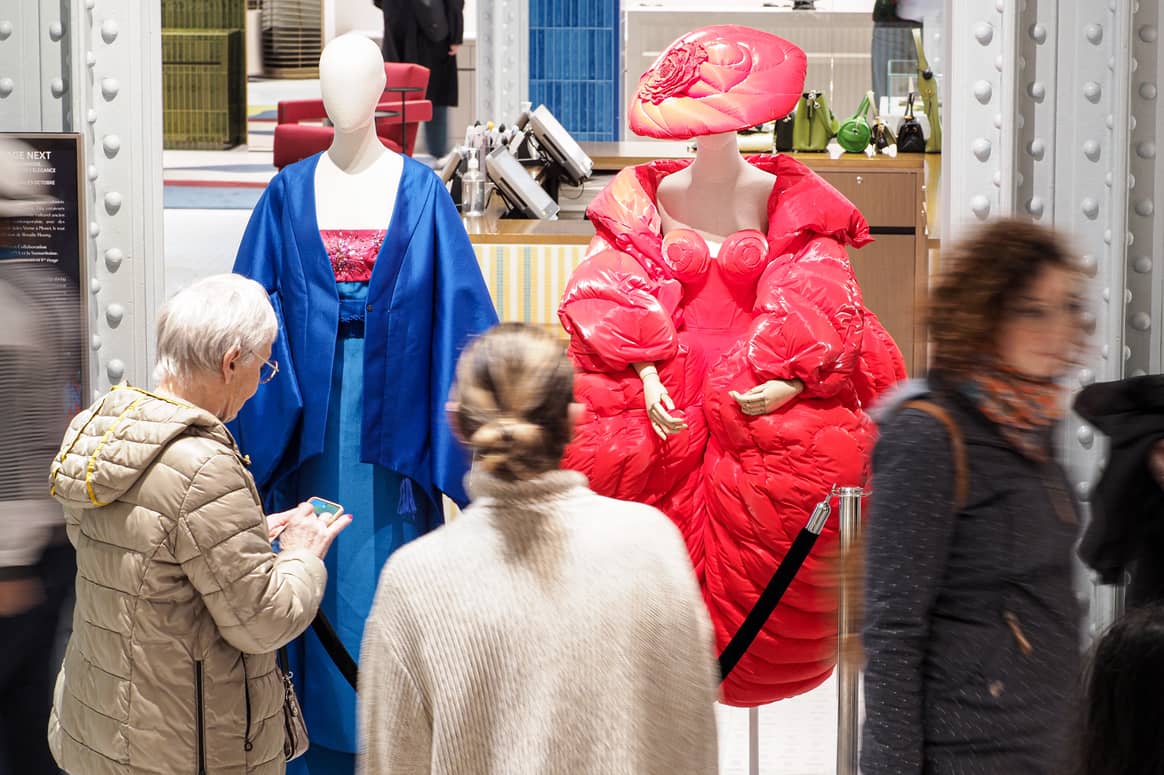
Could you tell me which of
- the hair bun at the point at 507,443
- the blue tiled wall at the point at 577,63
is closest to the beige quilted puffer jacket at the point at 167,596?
the hair bun at the point at 507,443

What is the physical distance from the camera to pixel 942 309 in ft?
6.03

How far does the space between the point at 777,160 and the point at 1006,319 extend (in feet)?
4.74

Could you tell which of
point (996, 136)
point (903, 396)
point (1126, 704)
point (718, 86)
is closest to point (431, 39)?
point (718, 86)

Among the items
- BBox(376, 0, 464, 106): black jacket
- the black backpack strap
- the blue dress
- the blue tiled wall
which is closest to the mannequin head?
the blue dress

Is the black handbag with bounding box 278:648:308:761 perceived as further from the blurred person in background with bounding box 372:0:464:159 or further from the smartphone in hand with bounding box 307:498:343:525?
the blurred person in background with bounding box 372:0:464:159

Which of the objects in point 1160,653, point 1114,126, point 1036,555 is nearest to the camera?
point 1160,653

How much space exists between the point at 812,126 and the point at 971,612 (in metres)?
4.73

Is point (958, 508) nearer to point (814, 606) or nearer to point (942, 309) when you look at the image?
point (942, 309)

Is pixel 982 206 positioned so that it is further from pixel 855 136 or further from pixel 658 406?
pixel 855 136

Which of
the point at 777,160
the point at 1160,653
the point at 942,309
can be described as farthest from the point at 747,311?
the point at 1160,653

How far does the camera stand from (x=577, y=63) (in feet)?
35.9

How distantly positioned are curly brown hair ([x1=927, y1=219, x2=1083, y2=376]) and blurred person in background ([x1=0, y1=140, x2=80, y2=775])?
4.36ft

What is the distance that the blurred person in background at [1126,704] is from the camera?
115 centimetres

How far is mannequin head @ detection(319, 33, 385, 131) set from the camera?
3098 millimetres
